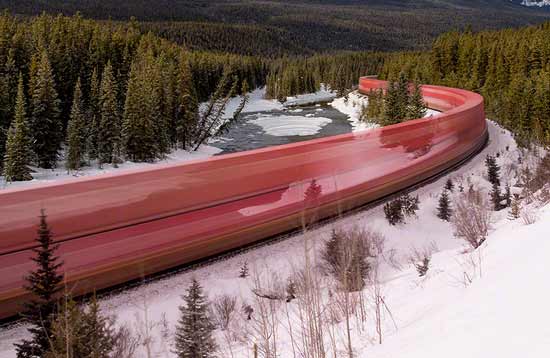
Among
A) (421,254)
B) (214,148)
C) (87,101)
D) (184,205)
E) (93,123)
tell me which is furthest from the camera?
(87,101)

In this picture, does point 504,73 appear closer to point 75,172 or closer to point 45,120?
point 75,172

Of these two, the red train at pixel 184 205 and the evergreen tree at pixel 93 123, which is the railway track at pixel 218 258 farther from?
the evergreen tree at pixel 93 123

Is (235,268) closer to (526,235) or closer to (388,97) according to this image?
(526,235)

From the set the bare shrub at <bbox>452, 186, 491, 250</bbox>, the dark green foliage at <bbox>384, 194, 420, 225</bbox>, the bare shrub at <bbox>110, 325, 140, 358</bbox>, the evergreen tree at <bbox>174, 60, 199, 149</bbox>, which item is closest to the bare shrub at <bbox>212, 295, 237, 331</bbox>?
the bare shrub at <bbox>110, 325, 140, 358</bbox>

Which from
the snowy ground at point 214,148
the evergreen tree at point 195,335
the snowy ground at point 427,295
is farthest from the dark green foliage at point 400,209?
the snowy ground at point 214,148

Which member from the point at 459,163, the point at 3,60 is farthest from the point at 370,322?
the point at 3,60

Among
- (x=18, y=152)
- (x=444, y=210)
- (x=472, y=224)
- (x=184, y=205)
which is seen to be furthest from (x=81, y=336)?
(x=18, y=152)
